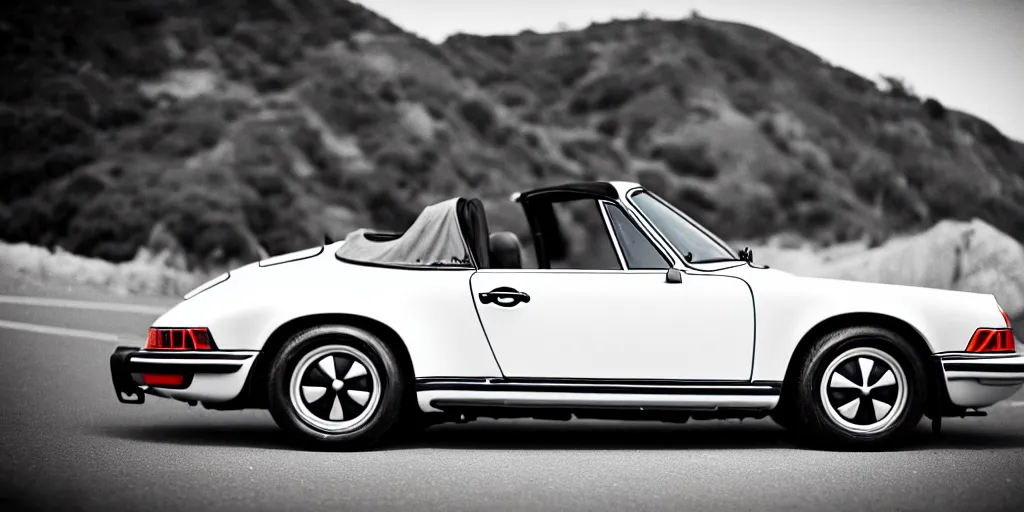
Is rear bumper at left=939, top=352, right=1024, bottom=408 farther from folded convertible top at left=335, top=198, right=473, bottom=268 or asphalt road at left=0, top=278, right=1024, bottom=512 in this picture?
folded convertible top at left=335, top=198, right=473, bottom=268

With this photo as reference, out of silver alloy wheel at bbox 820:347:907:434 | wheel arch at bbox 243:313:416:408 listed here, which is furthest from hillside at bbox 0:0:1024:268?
silver alloy wheel at bbox 820:347:907:434

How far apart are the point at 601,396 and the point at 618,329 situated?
40cm

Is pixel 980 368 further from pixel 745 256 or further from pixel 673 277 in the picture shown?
pixel 673 277

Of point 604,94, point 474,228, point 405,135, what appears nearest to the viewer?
point 474,228

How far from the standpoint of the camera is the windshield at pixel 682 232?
284 inches

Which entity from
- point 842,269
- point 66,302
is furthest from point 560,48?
point 66,302

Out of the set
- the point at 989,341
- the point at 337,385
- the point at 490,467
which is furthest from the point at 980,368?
the point at 337,385

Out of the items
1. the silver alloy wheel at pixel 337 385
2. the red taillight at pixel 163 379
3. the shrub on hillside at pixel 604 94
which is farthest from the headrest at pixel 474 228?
the shrub on hillside at pixel 604 94

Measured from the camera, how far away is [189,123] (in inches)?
1729

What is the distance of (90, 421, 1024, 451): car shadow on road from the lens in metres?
7.37

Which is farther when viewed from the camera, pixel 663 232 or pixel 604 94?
pixel 604 94

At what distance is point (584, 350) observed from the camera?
6.88m

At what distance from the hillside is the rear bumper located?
30745mm

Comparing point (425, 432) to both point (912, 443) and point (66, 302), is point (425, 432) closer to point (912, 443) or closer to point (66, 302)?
point (912, 443)
